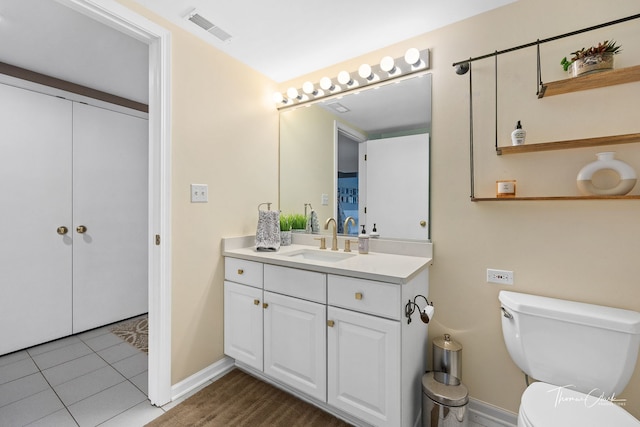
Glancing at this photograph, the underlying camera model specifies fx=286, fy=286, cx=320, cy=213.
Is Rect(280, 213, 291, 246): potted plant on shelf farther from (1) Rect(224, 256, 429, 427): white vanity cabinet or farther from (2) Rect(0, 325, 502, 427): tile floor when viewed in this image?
(2) Rect(0, 325, 502, 427): tile floor

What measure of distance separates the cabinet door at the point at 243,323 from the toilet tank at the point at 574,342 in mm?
1393

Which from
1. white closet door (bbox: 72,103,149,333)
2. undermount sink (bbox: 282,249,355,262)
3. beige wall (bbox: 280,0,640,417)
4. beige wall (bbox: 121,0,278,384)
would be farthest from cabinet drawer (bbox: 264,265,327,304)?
white closet door (bbox: 72,103,149,333)

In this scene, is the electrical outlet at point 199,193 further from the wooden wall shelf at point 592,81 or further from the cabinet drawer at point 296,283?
the wooden wall shelf at point 592,81

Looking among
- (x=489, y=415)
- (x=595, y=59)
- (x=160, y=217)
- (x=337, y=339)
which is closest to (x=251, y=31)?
(x=160, y=217)

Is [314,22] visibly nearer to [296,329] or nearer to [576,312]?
[296,329]

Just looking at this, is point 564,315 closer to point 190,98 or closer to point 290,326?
point 290,326

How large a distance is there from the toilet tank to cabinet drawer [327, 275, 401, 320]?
1.95ft

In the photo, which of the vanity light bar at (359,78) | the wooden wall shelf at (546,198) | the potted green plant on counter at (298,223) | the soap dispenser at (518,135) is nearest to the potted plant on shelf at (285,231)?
the potted green plant on counter at (298,223)

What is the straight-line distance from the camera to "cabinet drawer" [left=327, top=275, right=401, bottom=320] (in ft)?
4.29

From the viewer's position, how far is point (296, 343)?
5.35 ft

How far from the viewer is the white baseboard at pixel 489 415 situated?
152 centimetres

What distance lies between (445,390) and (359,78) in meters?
1.97

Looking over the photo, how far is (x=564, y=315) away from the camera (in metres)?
1.24

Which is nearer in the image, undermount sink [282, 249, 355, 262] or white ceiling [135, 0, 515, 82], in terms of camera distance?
white ceiling [135, 0, 515, 82]
